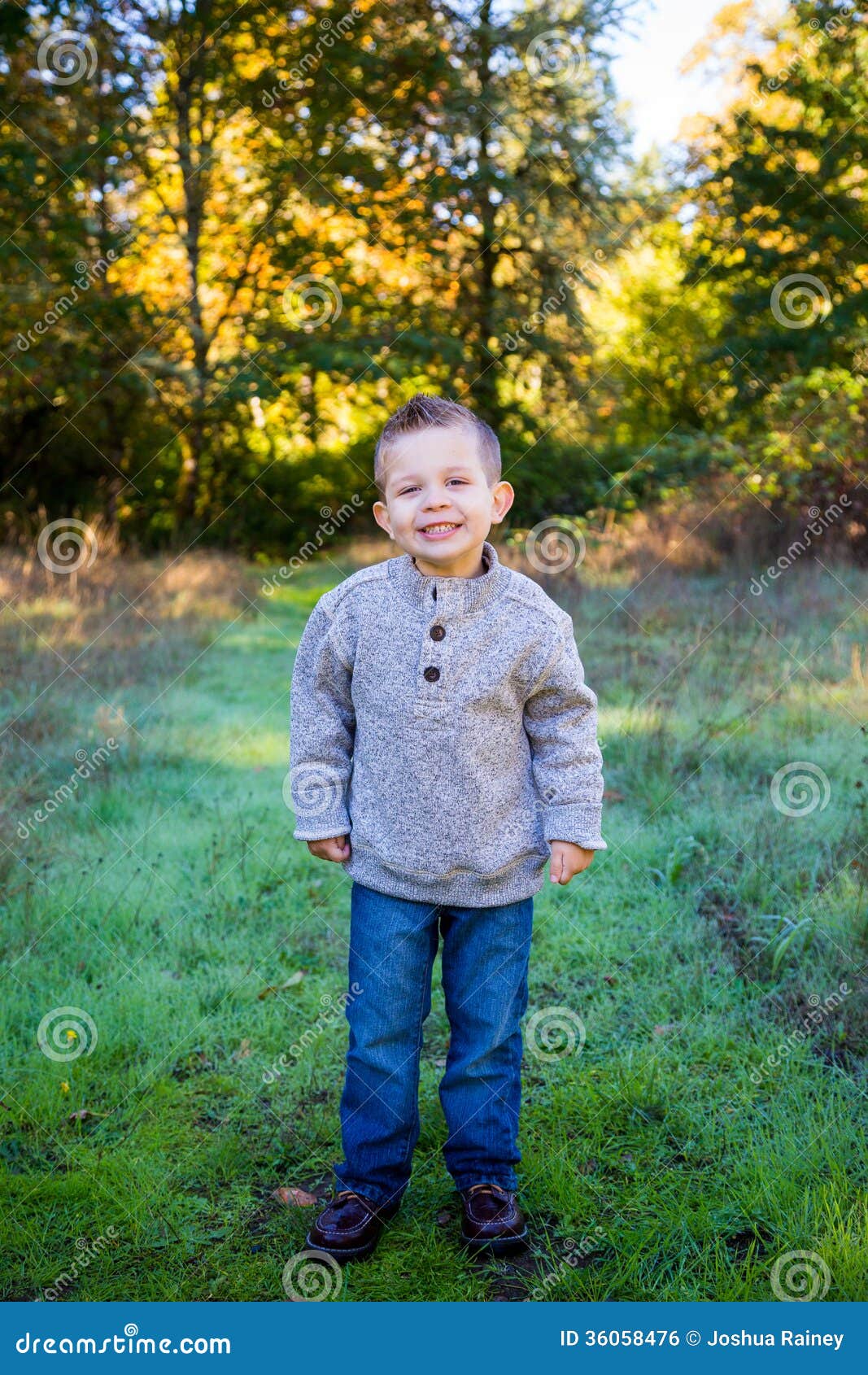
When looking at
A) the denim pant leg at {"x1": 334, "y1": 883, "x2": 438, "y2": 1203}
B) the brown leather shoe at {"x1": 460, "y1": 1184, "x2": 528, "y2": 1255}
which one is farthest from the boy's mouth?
the brown leather shoe at {"x1": 460, "y1": 1184, "x2": 528, "y2": 1255}

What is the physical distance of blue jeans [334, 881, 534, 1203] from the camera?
230 centimetres

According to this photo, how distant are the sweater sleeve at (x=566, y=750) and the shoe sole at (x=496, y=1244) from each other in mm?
840

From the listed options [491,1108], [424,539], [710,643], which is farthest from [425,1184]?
[710,643]

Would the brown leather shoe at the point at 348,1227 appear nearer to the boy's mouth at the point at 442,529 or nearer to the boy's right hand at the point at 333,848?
the boy's right hand at the point at 333,848

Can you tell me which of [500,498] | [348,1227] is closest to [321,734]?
[500,498]

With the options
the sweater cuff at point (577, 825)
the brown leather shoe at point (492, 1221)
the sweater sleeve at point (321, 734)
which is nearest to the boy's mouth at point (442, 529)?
the sweater sleeve at point (321, 734)

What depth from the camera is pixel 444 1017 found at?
11.1ft

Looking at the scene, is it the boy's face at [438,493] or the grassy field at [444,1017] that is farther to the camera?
the grassy field at [444,1017]

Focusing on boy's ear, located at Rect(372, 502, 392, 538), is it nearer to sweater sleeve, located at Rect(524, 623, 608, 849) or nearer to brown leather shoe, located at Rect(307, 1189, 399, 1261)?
sweater sleeve, located at Rect(524, 623, 608, 849)

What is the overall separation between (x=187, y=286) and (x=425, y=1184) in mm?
12212

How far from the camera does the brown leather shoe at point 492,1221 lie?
2.29 m

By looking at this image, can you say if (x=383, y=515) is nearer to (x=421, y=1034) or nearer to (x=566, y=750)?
(x=566, y=750)

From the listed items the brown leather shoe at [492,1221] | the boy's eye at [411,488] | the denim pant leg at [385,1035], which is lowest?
the brown leather shoe at [492,1221]

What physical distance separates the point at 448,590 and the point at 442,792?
41cm
